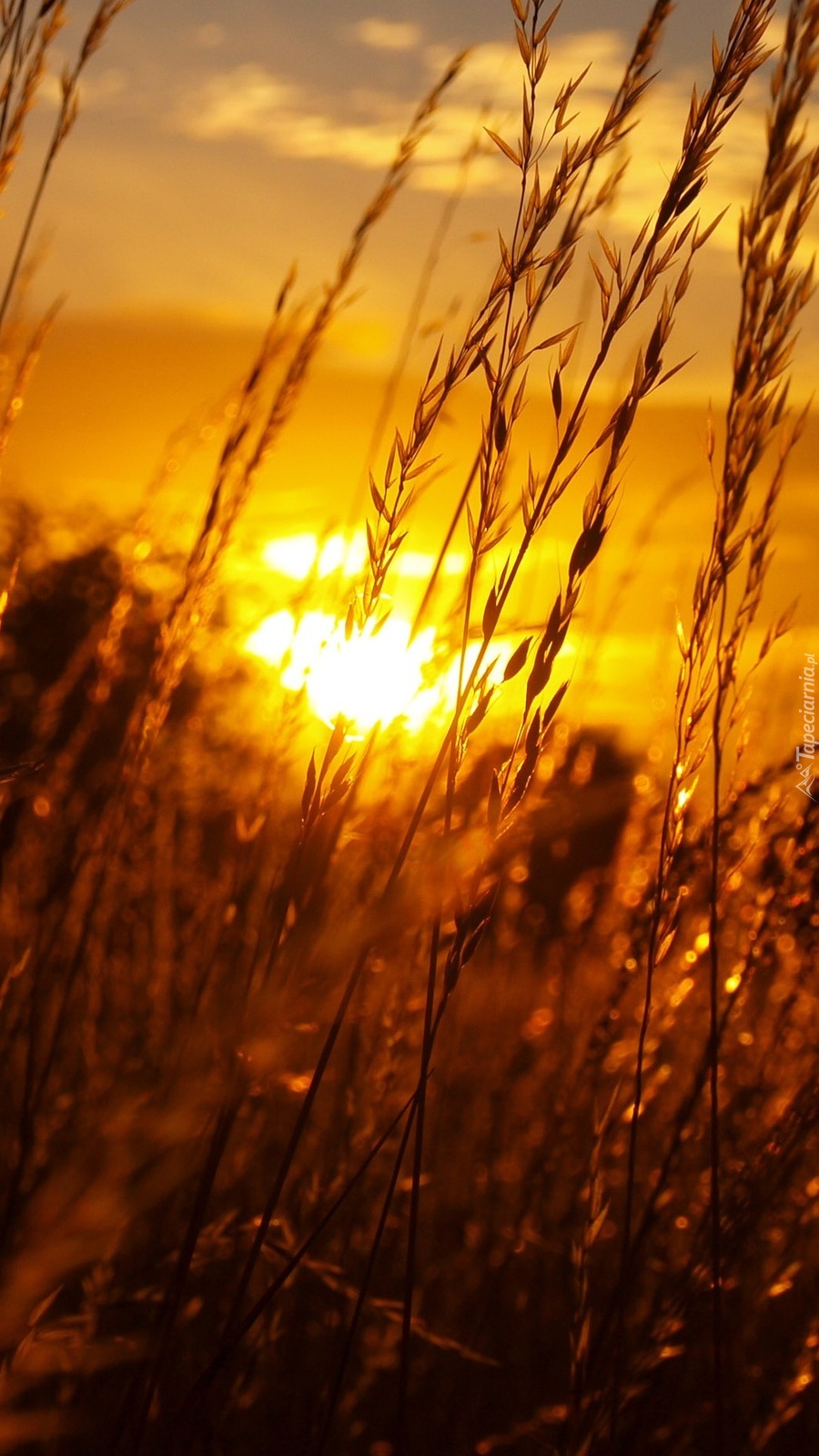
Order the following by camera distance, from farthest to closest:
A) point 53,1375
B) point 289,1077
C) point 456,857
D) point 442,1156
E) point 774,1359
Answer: point 442,1156 → point 774,1359 → point 53,1375 → point 289,1077 → point 456,857

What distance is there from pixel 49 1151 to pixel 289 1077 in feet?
1.36

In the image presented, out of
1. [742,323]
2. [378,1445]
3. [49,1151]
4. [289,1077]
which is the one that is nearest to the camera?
[742,323]

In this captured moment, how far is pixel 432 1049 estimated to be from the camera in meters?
1.92

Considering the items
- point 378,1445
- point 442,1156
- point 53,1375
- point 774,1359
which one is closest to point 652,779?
point 442,1156

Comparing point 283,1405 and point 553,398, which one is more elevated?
point 553,398

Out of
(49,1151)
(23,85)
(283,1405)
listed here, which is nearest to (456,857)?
(49,1151)

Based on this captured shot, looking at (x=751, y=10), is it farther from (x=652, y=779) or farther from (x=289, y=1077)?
(x=652, y=779)

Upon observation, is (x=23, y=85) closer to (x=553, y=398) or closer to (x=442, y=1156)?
(x=553, y=398)

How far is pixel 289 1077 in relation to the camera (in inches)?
57.4

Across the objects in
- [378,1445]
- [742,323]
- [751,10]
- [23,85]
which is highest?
[23,85]

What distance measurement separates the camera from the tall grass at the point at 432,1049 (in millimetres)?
936

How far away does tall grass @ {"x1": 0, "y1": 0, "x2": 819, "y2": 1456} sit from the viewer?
94 centimetres

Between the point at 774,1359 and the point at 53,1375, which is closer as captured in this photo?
the point at 53,1375

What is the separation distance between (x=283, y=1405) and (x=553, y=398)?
5.23 feet
